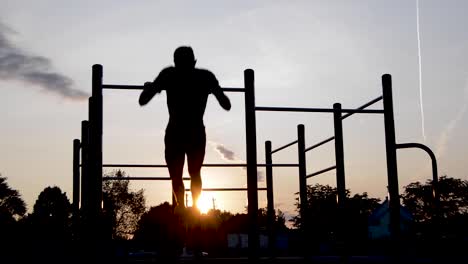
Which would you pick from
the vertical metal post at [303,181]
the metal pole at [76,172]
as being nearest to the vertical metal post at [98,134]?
the metal pole at [76,172]

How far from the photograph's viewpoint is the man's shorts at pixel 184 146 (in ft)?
19.3

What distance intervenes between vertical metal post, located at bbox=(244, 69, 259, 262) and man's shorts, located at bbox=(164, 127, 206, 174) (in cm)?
235

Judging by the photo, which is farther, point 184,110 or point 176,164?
point 176,164

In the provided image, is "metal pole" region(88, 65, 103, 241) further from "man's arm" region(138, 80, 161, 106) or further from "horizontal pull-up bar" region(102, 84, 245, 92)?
"man's arm" region(138, 80, 161, 106)

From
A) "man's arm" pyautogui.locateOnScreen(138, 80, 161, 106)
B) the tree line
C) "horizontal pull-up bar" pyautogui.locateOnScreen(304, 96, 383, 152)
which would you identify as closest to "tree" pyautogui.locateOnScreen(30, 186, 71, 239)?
the tree line

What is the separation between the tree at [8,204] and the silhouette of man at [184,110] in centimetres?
4611

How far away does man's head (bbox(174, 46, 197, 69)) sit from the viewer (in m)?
6.05

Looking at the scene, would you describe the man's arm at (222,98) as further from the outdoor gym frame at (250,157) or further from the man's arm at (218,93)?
the outdoor gym frame at (250,157)

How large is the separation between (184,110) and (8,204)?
4814cm

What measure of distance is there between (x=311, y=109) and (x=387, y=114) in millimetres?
1069

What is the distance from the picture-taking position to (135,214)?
54656 millimetres

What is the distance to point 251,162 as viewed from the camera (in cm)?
841

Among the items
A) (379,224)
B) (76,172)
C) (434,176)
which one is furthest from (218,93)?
(379,224)

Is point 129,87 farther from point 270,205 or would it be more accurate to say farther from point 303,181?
point 270,205
